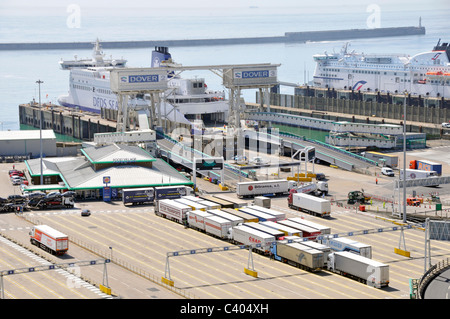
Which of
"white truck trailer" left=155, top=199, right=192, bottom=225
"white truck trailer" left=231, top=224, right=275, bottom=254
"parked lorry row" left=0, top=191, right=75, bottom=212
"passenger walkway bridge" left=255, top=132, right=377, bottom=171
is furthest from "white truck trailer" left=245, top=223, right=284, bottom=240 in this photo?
"passenger walkway bridge" left=255, top=132, right=377, bottom=171

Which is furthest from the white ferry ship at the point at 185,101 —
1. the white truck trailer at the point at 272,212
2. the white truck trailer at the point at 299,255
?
the white truck trailer at the point at 299,255

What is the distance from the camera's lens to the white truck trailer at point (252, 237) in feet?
181

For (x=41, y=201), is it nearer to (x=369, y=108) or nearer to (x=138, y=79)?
(x=138, y=79)

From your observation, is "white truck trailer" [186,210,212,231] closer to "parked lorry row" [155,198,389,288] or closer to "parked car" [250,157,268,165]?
"parked lorry row" [155,198,389,288]

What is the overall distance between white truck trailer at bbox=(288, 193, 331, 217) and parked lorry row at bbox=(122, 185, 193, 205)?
9513mm

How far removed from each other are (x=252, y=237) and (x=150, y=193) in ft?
64.1

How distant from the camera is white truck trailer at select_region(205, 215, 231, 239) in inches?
2365

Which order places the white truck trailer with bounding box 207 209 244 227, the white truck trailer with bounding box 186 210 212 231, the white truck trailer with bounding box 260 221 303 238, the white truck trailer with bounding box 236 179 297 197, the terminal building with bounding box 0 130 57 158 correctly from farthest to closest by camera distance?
the terminal building with bounding box 0 130 57 158
the white truck trailer with bounding box 236 179 297 197
the white truck trailer with bounding box 186 210 212 231
the white truck trailer with bounding box 207 209 244 227
the white truck trailer with bounding box 260 221 303 238

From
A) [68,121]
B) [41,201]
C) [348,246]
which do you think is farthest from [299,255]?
[68,121]

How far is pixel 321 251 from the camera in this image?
5191cm

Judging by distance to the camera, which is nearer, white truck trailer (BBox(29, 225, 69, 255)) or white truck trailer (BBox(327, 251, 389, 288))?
white truck trailer (BBox(327, 251, 389, 288))

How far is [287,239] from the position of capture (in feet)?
182
